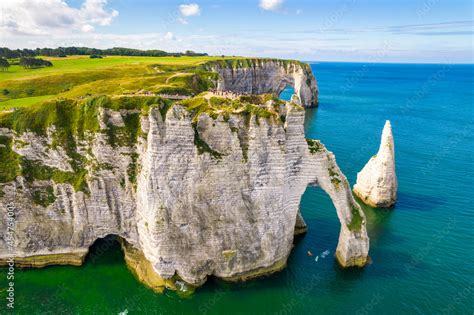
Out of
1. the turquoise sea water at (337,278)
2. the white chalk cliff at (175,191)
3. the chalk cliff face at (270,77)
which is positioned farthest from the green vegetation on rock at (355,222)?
the chalk cliff face at (270,77)

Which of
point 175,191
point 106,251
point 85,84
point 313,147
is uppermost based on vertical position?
point 85,84

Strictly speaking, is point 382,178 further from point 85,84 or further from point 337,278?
point 85,84

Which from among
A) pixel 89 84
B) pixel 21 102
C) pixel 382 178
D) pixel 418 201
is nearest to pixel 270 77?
pixel 89 84

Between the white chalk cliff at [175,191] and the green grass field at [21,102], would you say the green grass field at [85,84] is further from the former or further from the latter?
the white chalk cliff at [175,191]

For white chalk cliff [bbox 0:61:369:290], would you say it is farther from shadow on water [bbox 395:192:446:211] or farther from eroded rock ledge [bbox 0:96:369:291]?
shadow on water [bbox 395:192:446:211]

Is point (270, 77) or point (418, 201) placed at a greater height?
point (270, 77)

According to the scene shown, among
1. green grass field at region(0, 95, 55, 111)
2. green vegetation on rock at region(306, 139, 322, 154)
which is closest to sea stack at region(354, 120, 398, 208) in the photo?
green vegetation on rock at region(306, 139, 322, 154)
